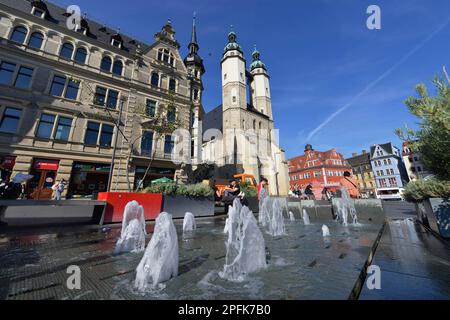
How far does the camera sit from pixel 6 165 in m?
12.8

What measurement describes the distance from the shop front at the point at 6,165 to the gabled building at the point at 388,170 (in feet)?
218

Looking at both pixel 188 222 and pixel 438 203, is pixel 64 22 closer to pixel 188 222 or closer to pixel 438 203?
pixel 188 222

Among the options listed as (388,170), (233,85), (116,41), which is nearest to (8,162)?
(116,41)

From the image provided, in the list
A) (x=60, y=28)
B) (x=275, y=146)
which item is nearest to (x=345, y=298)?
(x=60, y=28)

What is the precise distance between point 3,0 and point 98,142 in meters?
15.0

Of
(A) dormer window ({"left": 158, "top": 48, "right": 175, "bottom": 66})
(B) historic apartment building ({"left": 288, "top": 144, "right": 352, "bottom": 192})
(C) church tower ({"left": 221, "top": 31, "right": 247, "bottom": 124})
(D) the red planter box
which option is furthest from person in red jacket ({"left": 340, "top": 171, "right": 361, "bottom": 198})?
(B) historic apartment building ({"left": 288, "top": 144, "right": 352, "bottom": 192})

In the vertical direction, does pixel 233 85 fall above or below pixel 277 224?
above

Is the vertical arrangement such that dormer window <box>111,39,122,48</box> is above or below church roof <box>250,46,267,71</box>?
below

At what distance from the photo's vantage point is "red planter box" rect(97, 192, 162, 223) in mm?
8453

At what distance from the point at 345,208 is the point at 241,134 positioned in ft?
90.8

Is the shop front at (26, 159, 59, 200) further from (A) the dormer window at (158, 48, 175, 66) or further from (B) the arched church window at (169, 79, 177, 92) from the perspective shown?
(A) the dormer window at (158, 48, 175, 66)

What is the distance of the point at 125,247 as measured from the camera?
4375 millimetres

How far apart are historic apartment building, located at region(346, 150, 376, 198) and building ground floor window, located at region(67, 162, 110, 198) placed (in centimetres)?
6136
